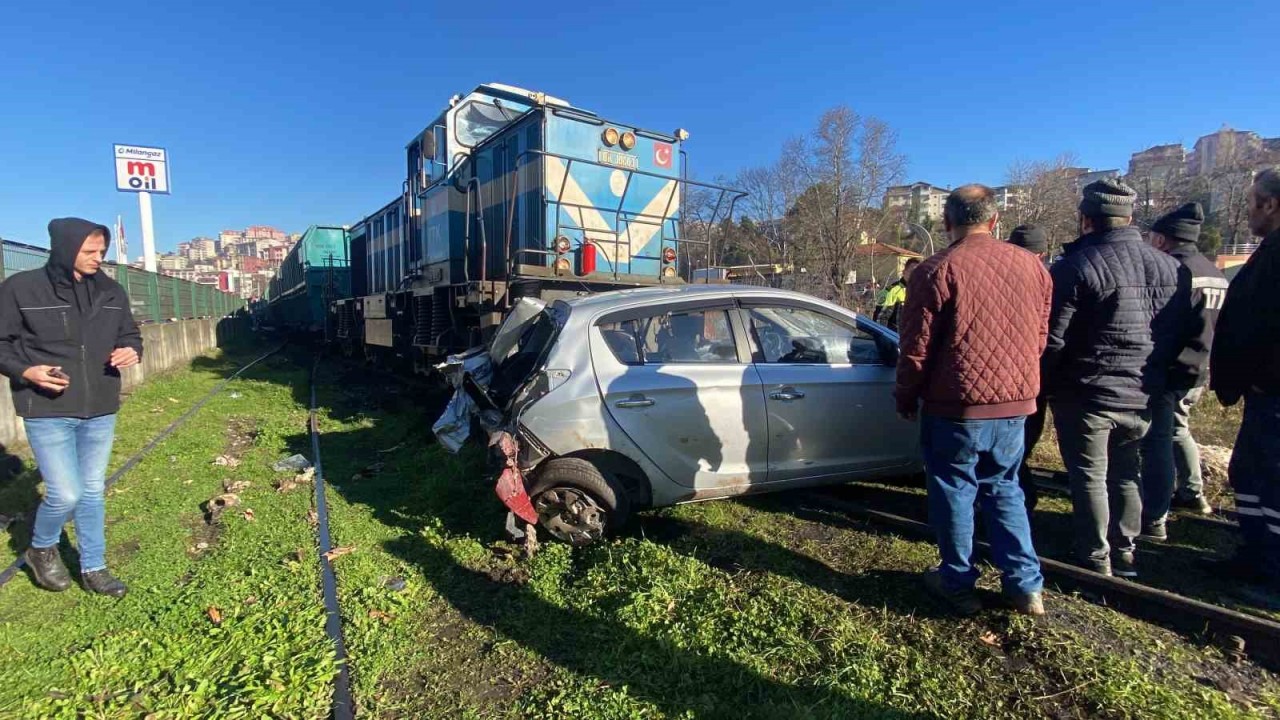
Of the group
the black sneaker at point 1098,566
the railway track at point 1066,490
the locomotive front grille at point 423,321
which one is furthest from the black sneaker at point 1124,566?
the locomotive front grille at point 423,321

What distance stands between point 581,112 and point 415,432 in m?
4.17

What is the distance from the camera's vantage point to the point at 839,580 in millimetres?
3197

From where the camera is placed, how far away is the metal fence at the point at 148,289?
22.7 feet

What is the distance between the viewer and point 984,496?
9.42ft

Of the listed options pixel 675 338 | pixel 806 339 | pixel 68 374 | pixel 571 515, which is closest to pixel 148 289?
pixel 68 374

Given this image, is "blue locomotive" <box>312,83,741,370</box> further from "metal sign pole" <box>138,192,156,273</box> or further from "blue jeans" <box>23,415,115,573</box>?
"metal sign pole" <box>138,192,156,273</box>

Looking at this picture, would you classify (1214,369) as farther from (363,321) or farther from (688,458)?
(363,321)

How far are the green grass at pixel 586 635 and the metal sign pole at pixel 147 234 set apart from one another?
503 inches

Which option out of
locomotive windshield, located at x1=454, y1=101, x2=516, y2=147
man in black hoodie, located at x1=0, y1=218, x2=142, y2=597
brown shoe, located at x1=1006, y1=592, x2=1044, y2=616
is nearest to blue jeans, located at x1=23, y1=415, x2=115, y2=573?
man in black hoodie, located at x1=0, y1=218, x2=142, y2=597

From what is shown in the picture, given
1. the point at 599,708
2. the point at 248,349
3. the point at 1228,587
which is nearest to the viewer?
the point at 599,708

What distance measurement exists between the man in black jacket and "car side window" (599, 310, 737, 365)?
2.54 m

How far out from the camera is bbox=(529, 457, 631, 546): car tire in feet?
12.0

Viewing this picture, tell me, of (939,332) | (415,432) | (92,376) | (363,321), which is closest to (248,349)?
(363,321)

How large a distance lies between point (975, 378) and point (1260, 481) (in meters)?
1.79
